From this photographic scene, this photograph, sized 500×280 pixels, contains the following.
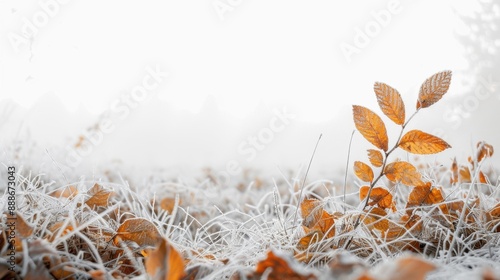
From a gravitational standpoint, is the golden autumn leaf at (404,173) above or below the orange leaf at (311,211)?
above

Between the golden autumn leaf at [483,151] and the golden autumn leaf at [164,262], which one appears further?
the golden autumn leaf at [483,151]

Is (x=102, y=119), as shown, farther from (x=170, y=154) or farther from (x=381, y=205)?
(x=170, y=154)

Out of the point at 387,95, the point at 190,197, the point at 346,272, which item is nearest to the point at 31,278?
the point at 346,272

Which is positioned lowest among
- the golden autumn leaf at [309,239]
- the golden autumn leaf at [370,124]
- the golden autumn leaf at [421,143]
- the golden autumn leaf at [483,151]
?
the golden autumn leaf at [309,239]

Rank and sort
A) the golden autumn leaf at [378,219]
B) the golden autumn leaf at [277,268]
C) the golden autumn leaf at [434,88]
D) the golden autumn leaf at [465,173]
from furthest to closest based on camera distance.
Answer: the golden autumn leaf at [465,173] → the golden autumn leaf at [378,219] → the golden autumn leaf at [434,88] → the golden autumn leaf at [277,268]

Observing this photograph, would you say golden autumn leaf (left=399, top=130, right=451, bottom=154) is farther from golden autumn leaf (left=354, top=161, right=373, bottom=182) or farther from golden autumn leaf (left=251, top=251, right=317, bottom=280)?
golden autumn leaf (left=251, top=251, right=317, bottom=280)

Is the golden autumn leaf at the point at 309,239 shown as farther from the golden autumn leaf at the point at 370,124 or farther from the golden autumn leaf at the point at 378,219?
the golden autumn leaf at the point at 370,124

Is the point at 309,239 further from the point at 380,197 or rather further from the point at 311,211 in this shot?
the point at 380,197

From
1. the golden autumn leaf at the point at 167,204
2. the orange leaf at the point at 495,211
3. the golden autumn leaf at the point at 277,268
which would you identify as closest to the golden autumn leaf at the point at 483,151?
the orange leaf at the point at 495,211
